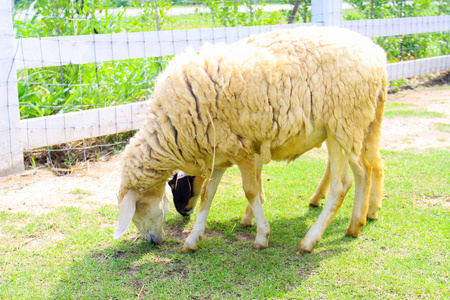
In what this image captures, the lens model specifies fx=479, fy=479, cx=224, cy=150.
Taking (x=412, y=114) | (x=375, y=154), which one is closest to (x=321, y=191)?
(x=375, y=154)

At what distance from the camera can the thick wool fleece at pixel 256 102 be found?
11.6 ft

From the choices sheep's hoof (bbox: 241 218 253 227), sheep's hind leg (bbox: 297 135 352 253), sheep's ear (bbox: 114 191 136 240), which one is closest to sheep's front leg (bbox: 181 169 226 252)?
sheep's hoof (bbox: 241 218 253 227)

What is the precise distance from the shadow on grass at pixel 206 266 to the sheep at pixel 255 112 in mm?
140

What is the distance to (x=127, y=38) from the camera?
5.96 meters

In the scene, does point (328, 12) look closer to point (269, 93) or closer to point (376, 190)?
point (376, 190)

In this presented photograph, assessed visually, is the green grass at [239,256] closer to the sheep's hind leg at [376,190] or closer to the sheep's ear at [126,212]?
the sheep's hind leg at [376,190]

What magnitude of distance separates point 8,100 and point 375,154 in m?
3.85

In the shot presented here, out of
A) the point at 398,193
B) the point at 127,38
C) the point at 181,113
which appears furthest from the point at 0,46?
the point at 398,193

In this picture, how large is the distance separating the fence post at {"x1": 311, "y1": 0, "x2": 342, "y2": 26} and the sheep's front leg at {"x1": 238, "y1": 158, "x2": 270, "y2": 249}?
175 inches

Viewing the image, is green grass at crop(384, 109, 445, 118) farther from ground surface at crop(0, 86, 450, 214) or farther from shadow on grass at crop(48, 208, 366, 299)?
shadow on grass at crop(48, 208, 366, 299)

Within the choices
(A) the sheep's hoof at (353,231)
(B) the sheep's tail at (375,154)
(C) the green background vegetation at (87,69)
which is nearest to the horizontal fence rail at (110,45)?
(C) the green background vegetation at (87,69)

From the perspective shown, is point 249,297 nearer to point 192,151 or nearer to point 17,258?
point 192,151

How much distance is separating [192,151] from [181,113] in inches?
12.4

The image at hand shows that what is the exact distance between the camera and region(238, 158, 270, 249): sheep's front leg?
3.74 meters
